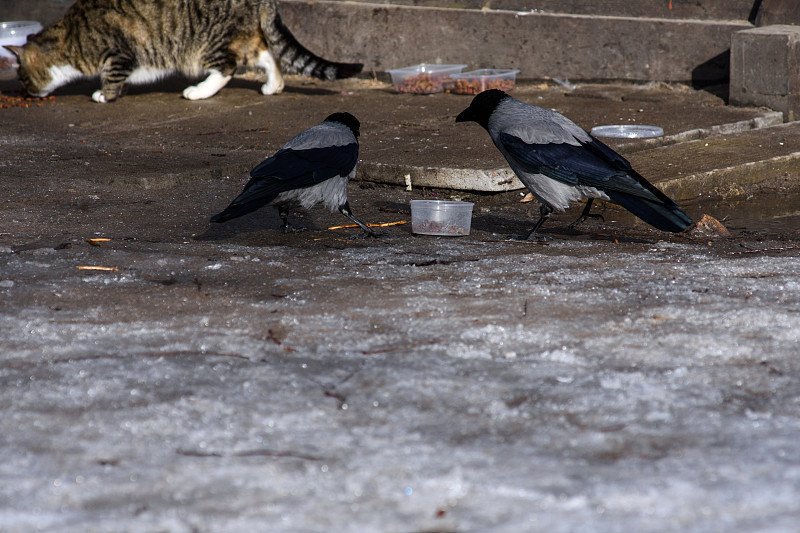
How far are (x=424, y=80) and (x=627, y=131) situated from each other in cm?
Result: 276

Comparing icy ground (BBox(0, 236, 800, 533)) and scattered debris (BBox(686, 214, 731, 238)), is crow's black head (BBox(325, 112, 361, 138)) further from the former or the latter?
scattered debris (BBox(686, 214, 731, 238))

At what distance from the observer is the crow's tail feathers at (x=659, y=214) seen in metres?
3.89

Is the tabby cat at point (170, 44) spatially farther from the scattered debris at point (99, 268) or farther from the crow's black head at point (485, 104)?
the scattered debris at point (99, 268)

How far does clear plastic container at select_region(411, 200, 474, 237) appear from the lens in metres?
4.26

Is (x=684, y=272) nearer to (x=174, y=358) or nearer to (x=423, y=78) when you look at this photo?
(x=174, y=358)

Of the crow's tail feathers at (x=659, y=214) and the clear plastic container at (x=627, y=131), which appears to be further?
the clear plastic container at (x=627, y=131)

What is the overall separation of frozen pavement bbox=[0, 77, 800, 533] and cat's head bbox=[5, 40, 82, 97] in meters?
5.22

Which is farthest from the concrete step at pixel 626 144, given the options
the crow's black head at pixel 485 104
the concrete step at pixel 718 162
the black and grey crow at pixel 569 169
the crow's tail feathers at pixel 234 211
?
the crow's tail feathers at pixel 234 211

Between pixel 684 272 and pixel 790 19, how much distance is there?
16.7 ft

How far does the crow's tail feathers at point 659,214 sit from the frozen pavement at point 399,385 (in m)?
0.12

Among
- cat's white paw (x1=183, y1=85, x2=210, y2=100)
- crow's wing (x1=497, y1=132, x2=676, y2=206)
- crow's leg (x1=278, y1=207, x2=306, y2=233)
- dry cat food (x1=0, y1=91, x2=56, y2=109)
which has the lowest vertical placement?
crow's leg (x1=278, y1=207, x2=306, y2=233)

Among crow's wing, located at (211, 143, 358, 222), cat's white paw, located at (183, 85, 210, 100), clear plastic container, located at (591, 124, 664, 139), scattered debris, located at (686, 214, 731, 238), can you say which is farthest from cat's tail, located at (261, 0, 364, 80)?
scattered debris, located at (686, 214, 731, 238)

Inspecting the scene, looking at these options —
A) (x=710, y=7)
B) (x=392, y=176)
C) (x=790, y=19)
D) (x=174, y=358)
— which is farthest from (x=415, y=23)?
(x=174, y=358)

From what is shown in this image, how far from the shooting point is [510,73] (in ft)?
26.8
